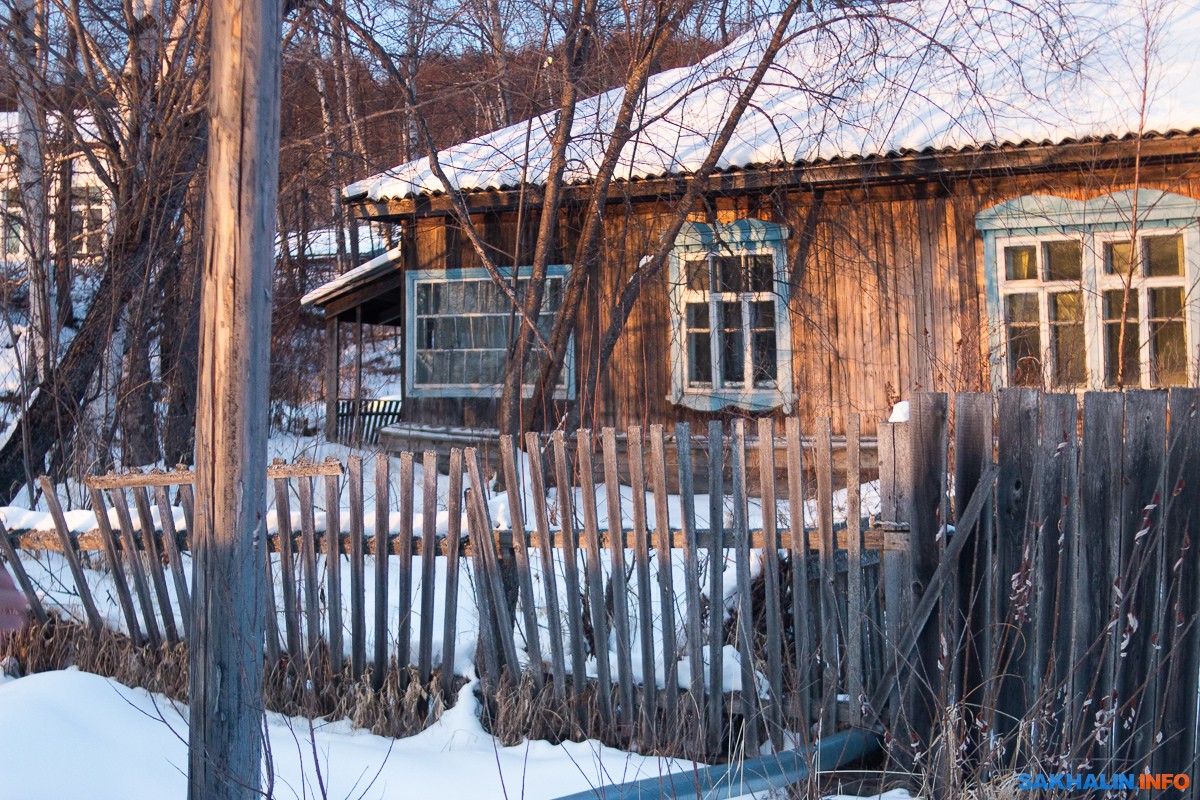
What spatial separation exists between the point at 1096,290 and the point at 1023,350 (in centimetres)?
84

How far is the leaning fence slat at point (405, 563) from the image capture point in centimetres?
443

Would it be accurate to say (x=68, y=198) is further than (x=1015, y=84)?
No

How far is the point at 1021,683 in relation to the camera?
3561 millimetres

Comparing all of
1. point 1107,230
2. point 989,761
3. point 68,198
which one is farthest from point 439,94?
point 989,761

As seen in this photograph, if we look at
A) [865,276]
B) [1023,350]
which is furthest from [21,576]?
[1023,350]

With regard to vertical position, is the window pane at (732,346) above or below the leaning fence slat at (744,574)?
above

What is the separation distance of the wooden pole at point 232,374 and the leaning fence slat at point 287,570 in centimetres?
165

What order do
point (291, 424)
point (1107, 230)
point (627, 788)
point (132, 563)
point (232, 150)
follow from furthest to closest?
point (291, 424) < point (1107, 230) < point (132, 563) < point (627, 788) < point (232, 150)

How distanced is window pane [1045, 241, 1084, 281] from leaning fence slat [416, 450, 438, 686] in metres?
7.19

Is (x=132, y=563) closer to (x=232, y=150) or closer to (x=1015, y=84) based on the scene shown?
(x=232, y=150)

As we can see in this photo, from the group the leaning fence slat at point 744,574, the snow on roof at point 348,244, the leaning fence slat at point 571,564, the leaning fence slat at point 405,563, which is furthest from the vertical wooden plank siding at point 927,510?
the snow on roof at point 348,244

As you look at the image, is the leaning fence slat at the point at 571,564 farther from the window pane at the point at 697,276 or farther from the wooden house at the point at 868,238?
the window pane at the point at 697,276

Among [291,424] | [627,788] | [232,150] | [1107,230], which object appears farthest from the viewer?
[291,424]

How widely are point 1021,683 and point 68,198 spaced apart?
9.03 metres
